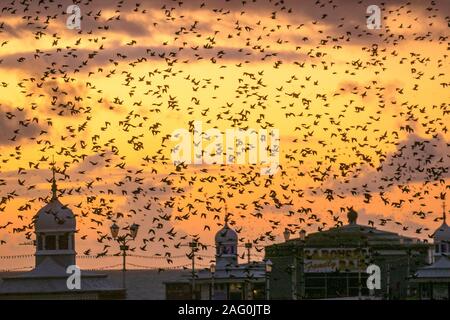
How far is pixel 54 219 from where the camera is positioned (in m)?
191

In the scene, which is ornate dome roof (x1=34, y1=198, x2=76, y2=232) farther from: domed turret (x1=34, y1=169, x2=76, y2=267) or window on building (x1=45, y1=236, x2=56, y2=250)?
window on building (x1=45, y1=236, x2=56, y2=250)

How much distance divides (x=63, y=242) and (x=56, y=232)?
2.33m

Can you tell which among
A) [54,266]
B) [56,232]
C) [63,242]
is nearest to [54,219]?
[56,232]

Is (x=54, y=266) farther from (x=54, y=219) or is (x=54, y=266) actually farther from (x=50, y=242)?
(x=54, y=219)

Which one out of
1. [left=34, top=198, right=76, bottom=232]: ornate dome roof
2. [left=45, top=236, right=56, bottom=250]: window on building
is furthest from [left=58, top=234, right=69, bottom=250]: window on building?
[left=34, top=198, right=76, bottom=232]: ornate dome roof

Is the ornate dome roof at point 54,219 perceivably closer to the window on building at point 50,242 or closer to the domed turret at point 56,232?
the domed turret at point 56,232

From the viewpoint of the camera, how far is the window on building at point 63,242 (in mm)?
196375

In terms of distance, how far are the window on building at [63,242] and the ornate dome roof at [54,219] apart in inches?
71.5

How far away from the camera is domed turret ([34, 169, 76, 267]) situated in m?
191

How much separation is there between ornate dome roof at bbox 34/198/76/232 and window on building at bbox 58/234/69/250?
71.5 inches
